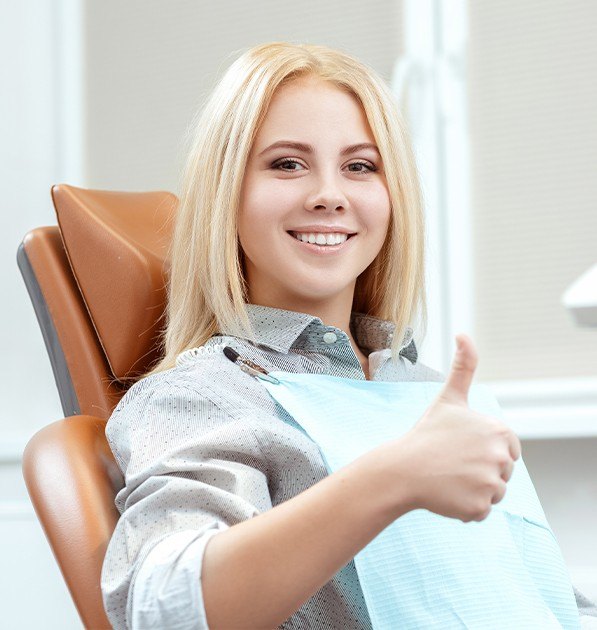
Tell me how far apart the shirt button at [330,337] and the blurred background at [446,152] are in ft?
2.46

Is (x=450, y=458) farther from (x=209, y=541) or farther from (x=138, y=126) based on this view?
(x=138, y=126)

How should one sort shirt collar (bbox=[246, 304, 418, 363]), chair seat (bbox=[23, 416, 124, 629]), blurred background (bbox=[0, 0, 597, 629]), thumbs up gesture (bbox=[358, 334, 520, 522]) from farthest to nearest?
blurred background (bbox=[0, 0, 597, 629])
shirt collar (bbox=[246, 304, 418, 363])
chair seat (bbox=[23, 416, 124, 629])
thumbs up gesture (bbox=[358, 334, 520, 522])

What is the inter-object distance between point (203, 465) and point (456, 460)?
220mm

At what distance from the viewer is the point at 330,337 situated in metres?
1.04

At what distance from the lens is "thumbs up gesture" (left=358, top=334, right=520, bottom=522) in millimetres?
639

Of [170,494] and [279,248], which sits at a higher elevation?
[279,248]

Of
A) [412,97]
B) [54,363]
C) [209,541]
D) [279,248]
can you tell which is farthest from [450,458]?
[412,97]

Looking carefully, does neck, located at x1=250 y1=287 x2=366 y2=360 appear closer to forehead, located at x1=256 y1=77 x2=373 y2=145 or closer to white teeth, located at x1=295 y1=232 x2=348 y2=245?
white teeth, located at x1=295 y1=232 x2=348 y2=245

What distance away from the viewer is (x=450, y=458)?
2.11 ft

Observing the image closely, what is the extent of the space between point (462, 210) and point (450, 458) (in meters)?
1.24

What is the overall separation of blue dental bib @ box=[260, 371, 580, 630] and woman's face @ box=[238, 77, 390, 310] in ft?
0.43

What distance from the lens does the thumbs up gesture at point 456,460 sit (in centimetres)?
64

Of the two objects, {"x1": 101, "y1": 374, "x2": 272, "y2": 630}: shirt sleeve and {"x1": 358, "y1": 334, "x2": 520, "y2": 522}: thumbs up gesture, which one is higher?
{"x1": 358, "y1": 334, "x2": 520, "y2": 522}: thumbs up gesture

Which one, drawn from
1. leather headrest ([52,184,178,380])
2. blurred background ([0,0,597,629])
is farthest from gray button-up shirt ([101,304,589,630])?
blurred background ([0,0,597,629])
